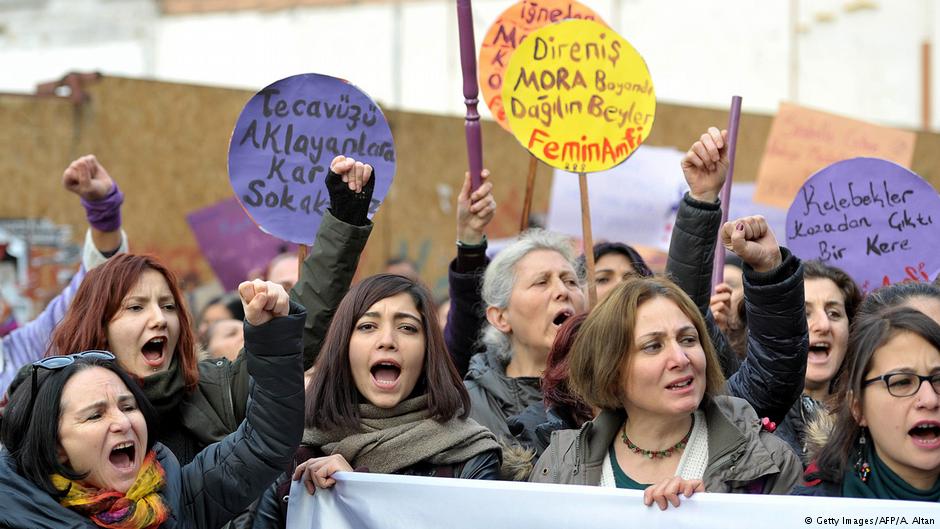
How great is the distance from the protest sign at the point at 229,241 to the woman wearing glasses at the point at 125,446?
3354mm

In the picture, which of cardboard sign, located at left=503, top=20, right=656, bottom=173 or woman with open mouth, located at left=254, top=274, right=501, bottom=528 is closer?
woman with open mouth, located at left=254, top=274, right=501, bottom=528

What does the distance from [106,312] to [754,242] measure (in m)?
1.78

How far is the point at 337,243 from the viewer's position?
367cm

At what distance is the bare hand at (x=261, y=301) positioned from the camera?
3.01 metres

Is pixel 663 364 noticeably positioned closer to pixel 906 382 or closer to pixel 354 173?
pixel 906 382

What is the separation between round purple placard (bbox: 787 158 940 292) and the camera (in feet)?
14.6

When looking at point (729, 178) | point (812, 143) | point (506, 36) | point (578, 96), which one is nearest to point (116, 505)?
point (578, 96)

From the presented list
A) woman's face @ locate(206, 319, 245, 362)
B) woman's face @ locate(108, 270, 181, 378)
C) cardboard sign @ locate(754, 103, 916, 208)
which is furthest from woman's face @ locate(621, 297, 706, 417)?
cardboard sign @ locate(754, 103, 916, 208)

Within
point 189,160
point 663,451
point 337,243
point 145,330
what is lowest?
point 663,451

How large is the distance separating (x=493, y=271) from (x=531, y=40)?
0.80 meters

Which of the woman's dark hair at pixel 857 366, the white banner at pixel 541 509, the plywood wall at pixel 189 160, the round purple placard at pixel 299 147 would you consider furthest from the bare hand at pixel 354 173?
the plywood wall at pixel 189 160

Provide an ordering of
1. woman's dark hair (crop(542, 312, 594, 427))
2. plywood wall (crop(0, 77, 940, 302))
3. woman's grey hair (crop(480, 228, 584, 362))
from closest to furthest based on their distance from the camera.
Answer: woman's dark hair (crop(542, 312, 594, 427))
woman's grey hair (crop(480, 228, 584, 362))
plywood wall (crop(0, 77, 940, 302))

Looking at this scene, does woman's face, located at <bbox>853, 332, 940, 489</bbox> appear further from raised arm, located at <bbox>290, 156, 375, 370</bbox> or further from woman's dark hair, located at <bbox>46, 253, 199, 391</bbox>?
woman's dark hair, located at <bbox>46, 253, 199, 391</bbox>

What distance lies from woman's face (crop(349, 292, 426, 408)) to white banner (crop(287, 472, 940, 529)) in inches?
13.8
